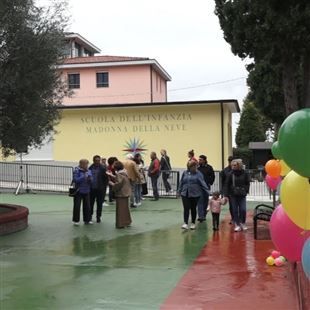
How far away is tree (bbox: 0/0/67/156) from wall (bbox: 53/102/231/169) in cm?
1392

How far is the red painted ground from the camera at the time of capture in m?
6.69

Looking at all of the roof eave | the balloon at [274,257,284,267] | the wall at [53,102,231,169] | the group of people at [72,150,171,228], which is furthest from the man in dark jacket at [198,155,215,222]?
the roof eave

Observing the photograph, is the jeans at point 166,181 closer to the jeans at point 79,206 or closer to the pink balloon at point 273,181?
the jeans at point 79,206

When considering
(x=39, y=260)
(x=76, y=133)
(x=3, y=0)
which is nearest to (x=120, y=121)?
(x=76, y=133)

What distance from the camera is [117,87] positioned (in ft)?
150

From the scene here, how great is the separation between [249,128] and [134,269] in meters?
55.0

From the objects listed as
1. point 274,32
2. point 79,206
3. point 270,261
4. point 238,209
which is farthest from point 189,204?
point 270,261

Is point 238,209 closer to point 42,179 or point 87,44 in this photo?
point 42,179

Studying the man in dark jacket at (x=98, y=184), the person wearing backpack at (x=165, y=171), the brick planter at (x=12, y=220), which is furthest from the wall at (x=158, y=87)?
the brick planter at (x=12, y=220)

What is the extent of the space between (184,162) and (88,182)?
42.3 ft

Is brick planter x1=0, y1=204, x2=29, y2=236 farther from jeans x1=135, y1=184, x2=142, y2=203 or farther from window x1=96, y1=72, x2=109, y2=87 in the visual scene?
window x1=96, y1=72, x2=109, y2=87

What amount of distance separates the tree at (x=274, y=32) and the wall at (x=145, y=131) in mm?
11964

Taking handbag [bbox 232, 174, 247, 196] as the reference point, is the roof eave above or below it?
→ above

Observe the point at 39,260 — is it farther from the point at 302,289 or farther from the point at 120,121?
the point at 120,121
